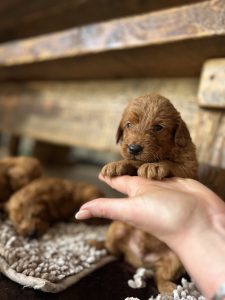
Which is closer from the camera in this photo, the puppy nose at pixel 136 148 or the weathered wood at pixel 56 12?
the puppy nose at pixel 136 148

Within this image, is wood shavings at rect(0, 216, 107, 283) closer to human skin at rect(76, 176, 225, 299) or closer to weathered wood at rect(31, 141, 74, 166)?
human skin at rect(76, 176, 225, 299)

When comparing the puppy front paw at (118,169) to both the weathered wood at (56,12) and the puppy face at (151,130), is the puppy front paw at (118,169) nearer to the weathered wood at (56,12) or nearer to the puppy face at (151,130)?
the puppy face at (151,130)

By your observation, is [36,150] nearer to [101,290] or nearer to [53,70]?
[53,70]

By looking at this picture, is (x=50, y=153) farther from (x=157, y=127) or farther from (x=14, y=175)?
(x=157, y=127)

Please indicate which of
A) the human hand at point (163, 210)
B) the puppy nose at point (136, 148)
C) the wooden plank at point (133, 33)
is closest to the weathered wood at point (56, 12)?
the wooden plank at point (133, 33)

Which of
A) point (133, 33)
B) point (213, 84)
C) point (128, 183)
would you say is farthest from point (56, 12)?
point (128, 183)

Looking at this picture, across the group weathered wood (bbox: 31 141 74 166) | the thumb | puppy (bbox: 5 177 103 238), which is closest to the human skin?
the thumb

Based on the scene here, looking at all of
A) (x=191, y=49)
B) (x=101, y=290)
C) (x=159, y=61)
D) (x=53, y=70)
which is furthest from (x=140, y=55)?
(x=101, y=290)
